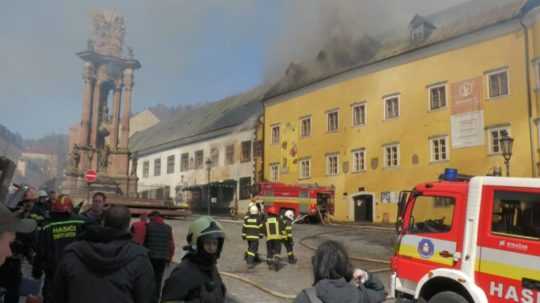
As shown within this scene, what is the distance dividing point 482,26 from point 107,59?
888 inches

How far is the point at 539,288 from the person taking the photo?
16.5ft

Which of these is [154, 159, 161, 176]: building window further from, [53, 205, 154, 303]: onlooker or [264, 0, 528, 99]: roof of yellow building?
[53, 205, 154, 303]: onlooker

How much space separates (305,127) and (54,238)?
29794 millimetres

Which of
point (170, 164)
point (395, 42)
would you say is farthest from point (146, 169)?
point (395, 42)

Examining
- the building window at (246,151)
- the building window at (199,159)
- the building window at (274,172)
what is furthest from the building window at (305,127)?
the building window at (199,159)

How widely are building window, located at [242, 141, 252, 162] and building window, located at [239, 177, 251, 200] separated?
64.0 inches

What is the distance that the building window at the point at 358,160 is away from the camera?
1163 inches

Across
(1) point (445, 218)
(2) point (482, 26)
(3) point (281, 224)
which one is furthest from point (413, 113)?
(1) point (445, 218)

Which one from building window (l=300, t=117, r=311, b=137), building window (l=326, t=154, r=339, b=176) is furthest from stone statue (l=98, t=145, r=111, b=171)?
building window (l=326, t=154, r=339, b=176)

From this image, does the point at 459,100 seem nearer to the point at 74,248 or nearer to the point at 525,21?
the point at 525,21

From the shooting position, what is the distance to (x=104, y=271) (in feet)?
9.45

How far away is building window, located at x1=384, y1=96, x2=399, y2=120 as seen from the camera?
28.0 meters

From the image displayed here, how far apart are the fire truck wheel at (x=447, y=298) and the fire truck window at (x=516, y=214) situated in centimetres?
89

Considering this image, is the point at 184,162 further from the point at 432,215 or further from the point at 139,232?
the point at 432,215
